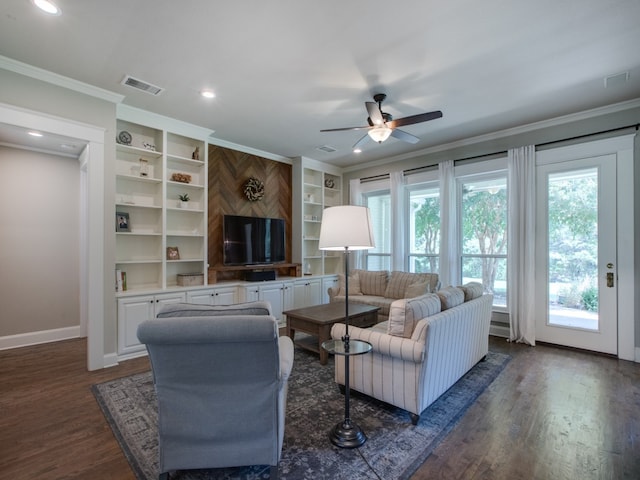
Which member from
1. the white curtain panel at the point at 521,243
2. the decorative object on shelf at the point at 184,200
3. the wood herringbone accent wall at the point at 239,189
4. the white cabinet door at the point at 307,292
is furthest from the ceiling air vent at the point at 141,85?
the white curtain panel at the point at 521,243

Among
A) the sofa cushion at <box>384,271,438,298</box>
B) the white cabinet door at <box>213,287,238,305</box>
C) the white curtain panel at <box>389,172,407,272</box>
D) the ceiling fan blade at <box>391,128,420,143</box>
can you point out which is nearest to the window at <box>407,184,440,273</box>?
the white curtain panel at <box>389,172,407,272</box>

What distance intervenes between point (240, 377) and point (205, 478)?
70 centimetres

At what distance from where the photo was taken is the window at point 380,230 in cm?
625

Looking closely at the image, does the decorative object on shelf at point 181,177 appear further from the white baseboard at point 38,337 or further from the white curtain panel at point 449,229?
the white curtain panel at point 449,229

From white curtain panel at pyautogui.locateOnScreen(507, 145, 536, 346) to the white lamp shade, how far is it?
3.21 m

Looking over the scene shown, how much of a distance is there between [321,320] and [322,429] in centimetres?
129

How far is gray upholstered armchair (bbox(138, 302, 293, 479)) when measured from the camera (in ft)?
5.00

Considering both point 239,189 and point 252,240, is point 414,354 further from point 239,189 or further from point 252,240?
point 239,189

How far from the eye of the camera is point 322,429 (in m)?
2.26

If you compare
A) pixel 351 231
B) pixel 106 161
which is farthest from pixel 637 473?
pixel 106 161

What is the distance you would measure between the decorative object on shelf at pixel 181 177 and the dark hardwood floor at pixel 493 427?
7.95ft

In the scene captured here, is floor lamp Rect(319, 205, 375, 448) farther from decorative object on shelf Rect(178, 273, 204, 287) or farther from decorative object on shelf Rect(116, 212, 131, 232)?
decorative object on shelf Rect(116, 212, 131, 232)

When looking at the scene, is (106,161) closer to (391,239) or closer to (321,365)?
(321,365)

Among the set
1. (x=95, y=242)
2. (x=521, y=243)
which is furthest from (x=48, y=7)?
(x=521, y=243)
